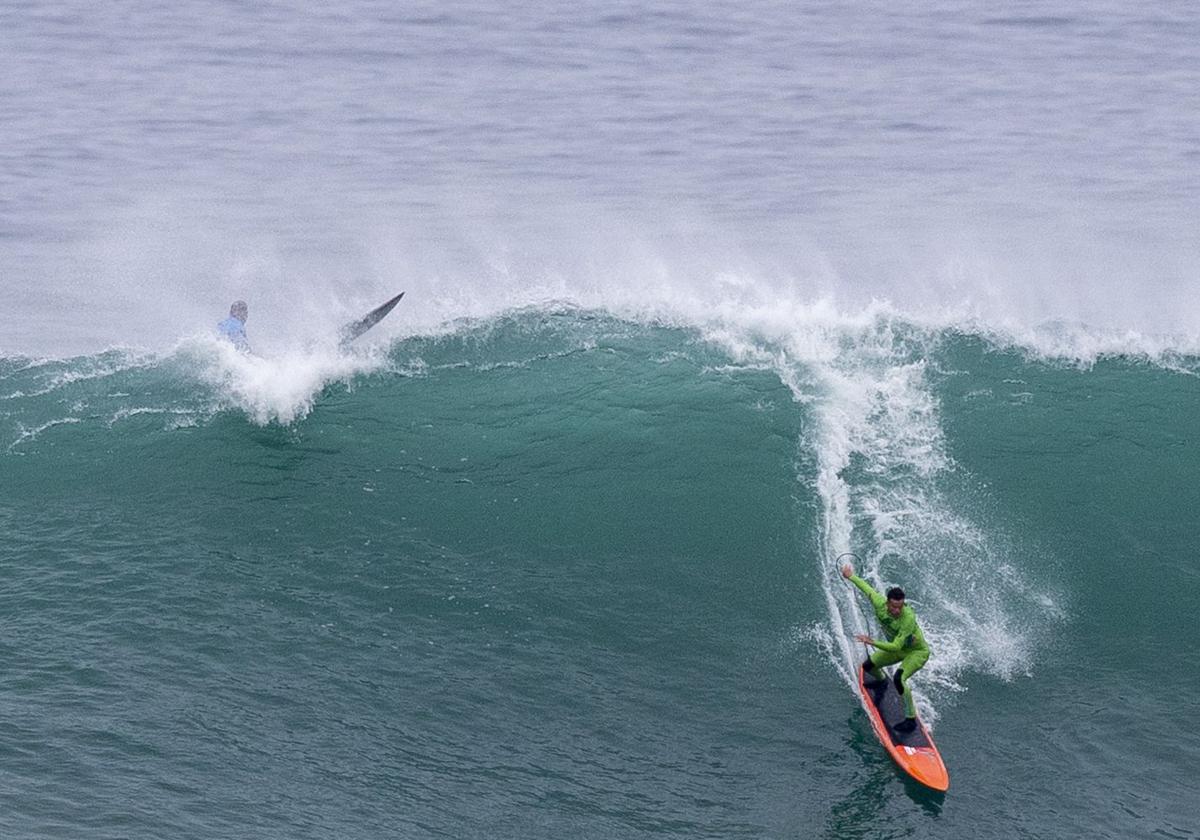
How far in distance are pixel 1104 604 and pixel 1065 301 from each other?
1257cm

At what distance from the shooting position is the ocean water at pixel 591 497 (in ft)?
54.1

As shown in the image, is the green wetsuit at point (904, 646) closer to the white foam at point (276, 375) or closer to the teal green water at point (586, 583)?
the teal green water at point (586, 583)

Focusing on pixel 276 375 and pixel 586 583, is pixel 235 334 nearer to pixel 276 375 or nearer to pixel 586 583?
pixel 276 375

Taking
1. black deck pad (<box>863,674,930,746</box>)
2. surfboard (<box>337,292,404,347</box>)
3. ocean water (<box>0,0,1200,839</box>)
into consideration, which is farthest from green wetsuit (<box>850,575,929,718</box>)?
surfboard (<box>337,292,404,347</box>)

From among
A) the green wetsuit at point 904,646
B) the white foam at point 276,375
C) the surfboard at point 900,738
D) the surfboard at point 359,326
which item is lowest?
the surfboard at point 900,738

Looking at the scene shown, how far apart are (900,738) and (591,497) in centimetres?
675

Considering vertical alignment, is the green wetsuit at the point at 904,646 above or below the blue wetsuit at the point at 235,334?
below

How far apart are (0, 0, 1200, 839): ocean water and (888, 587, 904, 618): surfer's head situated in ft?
4.73

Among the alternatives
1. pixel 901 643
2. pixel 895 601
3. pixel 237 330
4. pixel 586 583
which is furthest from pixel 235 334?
pixel 901 643

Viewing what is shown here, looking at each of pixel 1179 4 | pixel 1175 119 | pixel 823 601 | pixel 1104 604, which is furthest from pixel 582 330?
pixel 1179 4

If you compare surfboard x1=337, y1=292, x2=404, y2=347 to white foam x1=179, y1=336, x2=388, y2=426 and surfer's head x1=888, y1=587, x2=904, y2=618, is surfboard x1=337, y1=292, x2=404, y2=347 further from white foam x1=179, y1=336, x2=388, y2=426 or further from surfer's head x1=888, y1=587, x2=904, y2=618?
surfer's head x1=888, y1=587, x2=904, y2=618

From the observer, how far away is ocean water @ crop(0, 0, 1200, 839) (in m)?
16.5

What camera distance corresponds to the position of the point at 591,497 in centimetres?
2202

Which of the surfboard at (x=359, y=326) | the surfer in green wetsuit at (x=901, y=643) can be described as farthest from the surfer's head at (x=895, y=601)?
the surfboard at (x=359, y=326)
